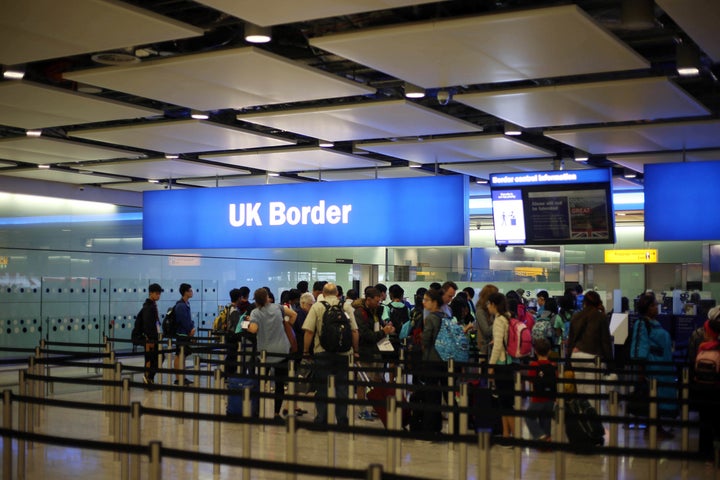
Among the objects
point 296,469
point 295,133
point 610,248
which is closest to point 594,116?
point 295,133

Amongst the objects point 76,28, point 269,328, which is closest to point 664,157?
point 269,328

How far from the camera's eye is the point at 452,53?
8.45 m

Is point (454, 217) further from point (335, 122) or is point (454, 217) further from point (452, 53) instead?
point (452, 53)

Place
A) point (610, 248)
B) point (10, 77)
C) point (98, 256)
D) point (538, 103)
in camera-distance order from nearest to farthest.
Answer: point (10, 77), point (538, 103), point (98, 256), point (610, 248)

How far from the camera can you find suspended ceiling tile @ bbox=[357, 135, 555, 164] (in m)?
13.5

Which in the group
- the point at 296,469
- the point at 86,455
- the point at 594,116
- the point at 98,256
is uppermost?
the point at 594,116

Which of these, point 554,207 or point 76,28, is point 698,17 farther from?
point 554,207

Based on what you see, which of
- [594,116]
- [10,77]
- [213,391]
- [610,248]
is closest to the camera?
[213,391]

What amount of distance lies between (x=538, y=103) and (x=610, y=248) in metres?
14.7

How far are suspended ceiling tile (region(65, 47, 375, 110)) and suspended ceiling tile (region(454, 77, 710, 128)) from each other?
170cm

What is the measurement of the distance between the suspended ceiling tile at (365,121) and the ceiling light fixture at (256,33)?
9.80 feet

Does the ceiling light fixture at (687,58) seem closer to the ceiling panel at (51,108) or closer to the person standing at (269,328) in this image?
the person standing at (269,328)

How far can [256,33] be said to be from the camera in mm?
7996

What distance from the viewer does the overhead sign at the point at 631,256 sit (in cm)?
2373
